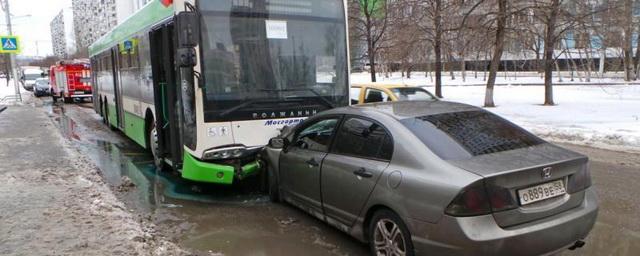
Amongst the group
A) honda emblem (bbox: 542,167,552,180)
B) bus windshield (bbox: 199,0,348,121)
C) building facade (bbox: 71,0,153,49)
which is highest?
building facade (bbox: 71,0,153,49)

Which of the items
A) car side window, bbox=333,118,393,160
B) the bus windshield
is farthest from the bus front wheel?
car side window, bbox=333,118,393,160

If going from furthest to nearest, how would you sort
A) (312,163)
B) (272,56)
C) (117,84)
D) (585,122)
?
1. (585,122)
2. (117,84)
3. (272,56)
4. (312,163)

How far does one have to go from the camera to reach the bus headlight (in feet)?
20.2

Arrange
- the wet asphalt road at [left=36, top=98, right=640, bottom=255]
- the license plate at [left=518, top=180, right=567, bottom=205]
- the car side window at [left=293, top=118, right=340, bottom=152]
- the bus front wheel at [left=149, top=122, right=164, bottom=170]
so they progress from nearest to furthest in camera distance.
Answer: the license plate at [left=518, top=180, right=567, bottom=205]
the wet asphalt road at [left=36, top=98, right=640, bottom=255]
the car side window at [left=293, top=118, right=340, bottom=152]
the bus front wheel at [left=149, top=122, right=164, bottom=170]

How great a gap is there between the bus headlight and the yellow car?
536 centimetres

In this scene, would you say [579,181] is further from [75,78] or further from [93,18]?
[93,18]

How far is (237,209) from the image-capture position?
6246 millimetres

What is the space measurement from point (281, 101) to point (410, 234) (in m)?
3.22

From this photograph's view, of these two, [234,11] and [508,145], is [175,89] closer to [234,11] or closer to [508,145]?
[234,11]

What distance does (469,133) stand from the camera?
419 centimetres

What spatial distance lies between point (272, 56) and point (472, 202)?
3.75 metres

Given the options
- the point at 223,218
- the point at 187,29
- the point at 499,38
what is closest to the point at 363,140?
the point at 223,218

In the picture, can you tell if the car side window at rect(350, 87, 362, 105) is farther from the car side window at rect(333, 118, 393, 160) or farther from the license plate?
the license plate

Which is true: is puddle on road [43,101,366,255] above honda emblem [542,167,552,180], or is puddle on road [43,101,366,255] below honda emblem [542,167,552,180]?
below
